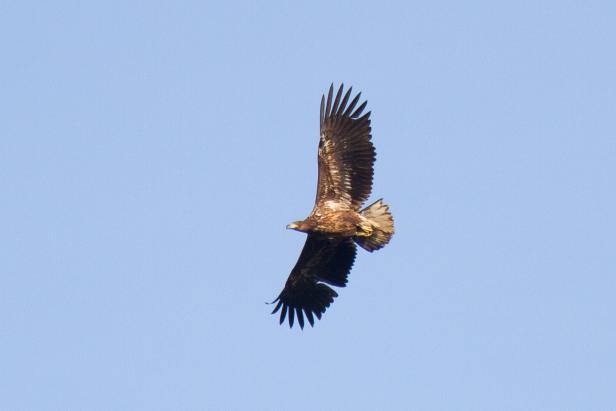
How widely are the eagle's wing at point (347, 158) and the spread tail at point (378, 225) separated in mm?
242

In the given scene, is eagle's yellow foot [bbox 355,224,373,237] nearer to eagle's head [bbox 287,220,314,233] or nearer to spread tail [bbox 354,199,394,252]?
spread tail [bbox 354,199,394,252]

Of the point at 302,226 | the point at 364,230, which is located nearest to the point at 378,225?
the point at 364,230

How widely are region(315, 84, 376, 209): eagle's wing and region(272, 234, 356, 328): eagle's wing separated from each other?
0.78 metres

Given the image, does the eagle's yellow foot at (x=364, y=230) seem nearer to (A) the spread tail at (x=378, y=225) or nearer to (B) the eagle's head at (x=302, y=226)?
(A) the spread tail at (x=378, y=225)

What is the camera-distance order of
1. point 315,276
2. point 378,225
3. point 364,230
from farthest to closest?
point 315,276, point 378,225, point 364,230

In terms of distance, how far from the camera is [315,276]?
2192 cm

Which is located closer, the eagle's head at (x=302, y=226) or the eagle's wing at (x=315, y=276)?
the eagle's head at (x=302, y=226)

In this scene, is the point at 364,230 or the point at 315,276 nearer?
the point at 364,230

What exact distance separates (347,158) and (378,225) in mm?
1249

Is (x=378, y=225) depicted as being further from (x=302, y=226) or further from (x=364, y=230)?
(x=302, y=226)

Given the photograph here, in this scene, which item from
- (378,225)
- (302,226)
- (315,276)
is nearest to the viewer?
(302,226)

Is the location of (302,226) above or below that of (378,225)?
below

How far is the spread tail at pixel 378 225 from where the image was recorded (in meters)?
20.9

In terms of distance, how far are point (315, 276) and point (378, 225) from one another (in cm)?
175
